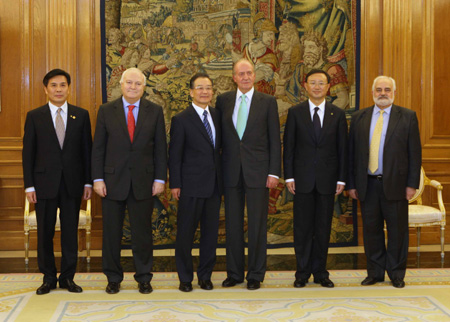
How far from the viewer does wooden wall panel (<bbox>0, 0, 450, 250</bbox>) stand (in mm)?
5992

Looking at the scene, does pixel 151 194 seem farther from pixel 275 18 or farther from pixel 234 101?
pixel 275 18

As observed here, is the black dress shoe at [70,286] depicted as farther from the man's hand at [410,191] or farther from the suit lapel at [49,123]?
the man's hand at [410,191]

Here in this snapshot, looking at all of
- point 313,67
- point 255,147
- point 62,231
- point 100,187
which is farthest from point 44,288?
point 313,67

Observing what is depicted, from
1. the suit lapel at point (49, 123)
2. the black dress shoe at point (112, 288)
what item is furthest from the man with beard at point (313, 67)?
the black dress shoe at point (112, 288)

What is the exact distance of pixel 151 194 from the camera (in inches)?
168

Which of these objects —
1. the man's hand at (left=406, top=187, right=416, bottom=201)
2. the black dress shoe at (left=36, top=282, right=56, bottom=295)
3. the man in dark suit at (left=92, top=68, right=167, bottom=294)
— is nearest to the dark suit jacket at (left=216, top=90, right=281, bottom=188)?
the man in dark suit at (left=92, top=68, right=167, bottom=294)

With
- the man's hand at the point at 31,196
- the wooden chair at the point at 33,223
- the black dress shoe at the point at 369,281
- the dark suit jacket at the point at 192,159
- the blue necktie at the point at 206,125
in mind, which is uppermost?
the blue necktie at the point at 206,125

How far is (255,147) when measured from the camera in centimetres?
432

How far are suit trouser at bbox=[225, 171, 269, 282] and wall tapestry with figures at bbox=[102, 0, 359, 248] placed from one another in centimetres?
187

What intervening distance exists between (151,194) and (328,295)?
A: 1.59m

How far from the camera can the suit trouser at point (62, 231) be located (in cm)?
421

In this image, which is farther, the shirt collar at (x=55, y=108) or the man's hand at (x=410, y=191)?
the man's hand at (x=410, y=191)

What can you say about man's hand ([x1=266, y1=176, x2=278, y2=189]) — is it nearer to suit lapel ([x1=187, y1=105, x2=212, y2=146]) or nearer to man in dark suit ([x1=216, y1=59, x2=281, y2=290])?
man in dark suit ([x1=216, y1=59, x2=281, y2=290])

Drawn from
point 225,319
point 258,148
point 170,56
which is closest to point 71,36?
point 170,56
